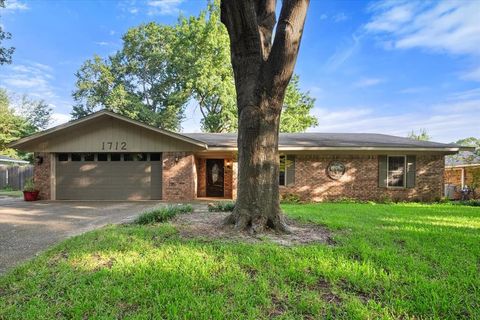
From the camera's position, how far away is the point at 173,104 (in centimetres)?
2542

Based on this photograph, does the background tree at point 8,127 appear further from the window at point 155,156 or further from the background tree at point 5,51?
the window at point 155,156

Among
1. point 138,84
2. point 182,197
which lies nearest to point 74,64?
point 138,84

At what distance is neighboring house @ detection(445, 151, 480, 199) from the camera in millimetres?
15333

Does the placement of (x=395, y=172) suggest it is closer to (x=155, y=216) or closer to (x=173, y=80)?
(x=155, y=216)

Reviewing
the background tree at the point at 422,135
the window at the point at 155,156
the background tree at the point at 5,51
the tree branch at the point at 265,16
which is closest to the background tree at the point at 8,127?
the background tree at the point at 5,51

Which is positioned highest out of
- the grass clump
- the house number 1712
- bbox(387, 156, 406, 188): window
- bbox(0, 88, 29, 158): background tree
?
bbox(0, 88, 29, 158): background tree

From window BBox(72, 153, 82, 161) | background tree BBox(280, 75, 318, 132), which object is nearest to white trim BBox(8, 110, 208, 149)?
window BBox(72, 153, 82, 161)

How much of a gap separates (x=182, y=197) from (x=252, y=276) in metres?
9.52

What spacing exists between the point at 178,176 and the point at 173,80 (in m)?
16.8

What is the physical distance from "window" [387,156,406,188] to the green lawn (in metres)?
8.99

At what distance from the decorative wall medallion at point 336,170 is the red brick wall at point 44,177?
1277cm

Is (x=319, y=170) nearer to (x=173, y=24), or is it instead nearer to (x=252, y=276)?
(x=252, y=276)

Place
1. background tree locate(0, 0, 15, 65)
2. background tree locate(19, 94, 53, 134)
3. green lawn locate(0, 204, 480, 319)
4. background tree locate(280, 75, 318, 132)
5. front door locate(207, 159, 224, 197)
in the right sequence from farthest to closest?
background tree locate(19, 94, 53, 134)
background tree locate(280, 75, 318, 132)
front door locate(207, 159, 224, 197)
background tree locate(0, 0, 15, 65)
green lawn locate(0, 204, 480, 319)

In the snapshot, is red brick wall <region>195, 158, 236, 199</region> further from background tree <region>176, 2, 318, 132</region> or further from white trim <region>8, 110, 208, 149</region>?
background tree <region>176, 2, 318, 132</region>
